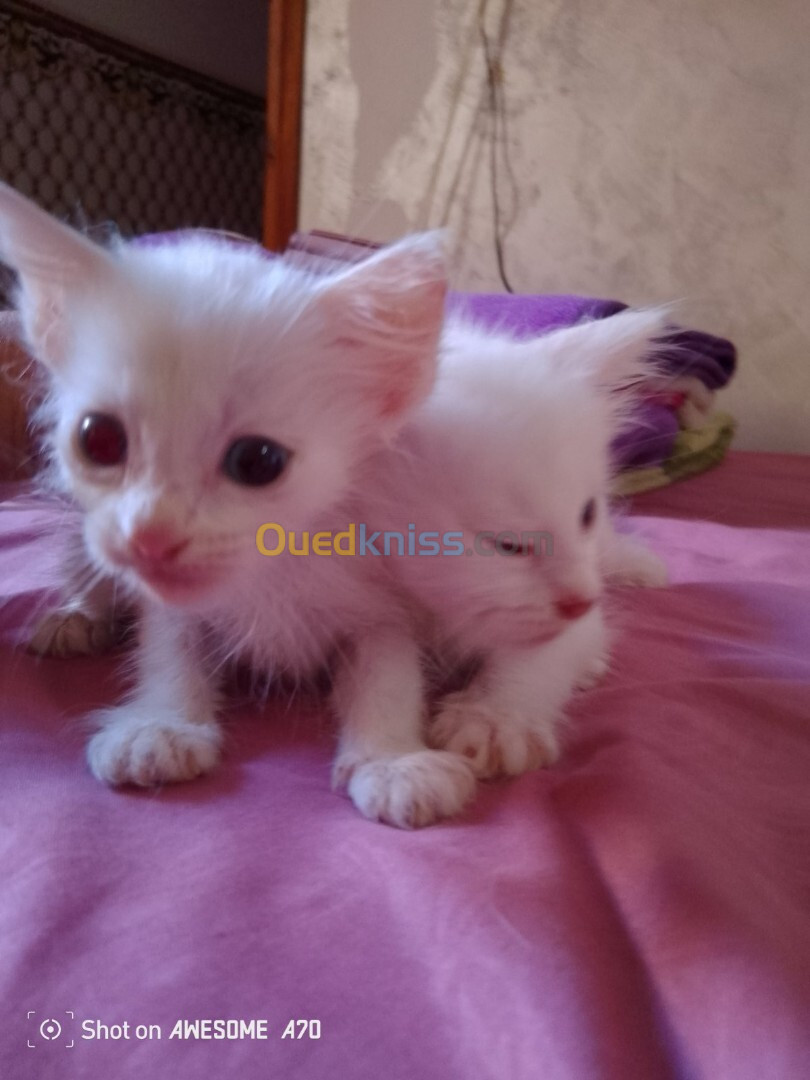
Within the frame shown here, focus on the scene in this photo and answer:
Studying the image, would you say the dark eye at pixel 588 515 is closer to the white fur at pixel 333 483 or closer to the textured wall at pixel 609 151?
the white fur at pixel 333 483

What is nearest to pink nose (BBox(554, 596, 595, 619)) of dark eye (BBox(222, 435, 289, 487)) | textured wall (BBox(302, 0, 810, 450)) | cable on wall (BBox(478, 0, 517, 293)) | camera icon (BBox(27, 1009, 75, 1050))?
dark eye (BBox(222, 435, 289, 487))

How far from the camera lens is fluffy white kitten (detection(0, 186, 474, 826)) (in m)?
0.52

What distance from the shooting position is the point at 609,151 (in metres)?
2.22

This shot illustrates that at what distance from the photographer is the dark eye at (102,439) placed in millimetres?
538

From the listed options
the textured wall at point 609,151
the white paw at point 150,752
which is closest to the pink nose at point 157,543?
the white paw at point 150,752

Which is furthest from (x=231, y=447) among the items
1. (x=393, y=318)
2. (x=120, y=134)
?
(x=120, y=134)

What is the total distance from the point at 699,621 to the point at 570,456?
0.41 meters

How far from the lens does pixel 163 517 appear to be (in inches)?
19.8

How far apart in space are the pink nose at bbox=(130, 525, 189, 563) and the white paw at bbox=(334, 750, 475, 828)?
187mm

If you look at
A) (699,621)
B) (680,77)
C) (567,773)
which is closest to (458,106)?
(680,77)

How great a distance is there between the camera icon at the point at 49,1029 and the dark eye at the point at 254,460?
1.00ft

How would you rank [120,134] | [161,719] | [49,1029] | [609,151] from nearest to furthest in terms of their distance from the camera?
[49,1029] < [161,719] < [609,151] < [120,134]

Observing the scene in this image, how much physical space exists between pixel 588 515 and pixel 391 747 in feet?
0.77

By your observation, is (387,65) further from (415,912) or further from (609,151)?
(415,912)
